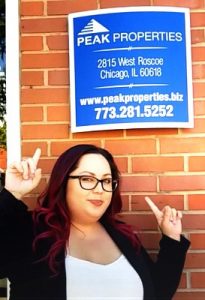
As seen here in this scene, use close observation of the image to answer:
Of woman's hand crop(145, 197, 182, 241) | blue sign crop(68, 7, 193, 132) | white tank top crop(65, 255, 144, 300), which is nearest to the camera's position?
white tank top crop(65, 255, 144, 300)

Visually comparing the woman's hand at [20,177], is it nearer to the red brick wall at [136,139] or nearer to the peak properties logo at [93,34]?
the red brick wall at [136,139]

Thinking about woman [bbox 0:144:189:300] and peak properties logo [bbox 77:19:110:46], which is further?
peak properties logo [bbox 77:19:110:46]

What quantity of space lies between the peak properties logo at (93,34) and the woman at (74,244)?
0.65m

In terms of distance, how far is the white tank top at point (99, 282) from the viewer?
215 cm

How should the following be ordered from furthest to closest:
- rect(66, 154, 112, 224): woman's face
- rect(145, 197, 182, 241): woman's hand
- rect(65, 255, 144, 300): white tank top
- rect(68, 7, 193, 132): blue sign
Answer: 1. rect(68, 7, 193, 132): blue sign
2. rect(145, 197, 182, 241): woman's hand
3. rect(66, 154, 112, 224): woman's face
4. rect(65, 255, 144, 300): white tank top

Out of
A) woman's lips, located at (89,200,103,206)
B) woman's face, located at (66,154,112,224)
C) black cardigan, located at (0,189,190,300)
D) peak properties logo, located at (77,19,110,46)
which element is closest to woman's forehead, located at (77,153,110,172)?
woman's face, located at (66,154,112,224)

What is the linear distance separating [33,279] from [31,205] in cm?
64

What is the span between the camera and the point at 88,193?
2.27 meters

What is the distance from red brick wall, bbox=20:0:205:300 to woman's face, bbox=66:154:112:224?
46cm

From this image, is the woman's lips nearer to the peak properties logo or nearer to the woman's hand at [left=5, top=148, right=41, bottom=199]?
the woman's hand at [left=5, top=148, right=41, bottom=199]

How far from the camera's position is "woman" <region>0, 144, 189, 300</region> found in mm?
2168

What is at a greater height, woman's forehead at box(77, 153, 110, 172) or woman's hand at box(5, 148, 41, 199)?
woman's forehead at box(77, 153, 110, 172)

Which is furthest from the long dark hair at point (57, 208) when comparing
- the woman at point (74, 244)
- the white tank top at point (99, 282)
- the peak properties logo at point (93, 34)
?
the peak properties logo at point (93, 34)

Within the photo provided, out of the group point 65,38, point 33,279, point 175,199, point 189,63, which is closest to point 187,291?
point 175,199
